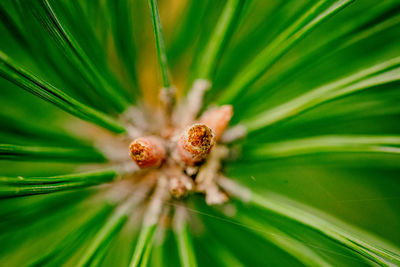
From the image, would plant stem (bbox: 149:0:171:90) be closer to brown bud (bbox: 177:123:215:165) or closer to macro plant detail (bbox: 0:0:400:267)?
macro plant detail (bbox: 0:0:400:267)

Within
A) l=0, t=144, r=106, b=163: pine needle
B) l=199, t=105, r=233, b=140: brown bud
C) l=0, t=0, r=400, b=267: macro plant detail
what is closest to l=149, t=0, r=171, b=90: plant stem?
l=0, t=0, r=400, b=267: macro plant detail

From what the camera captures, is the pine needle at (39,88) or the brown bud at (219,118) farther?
the brown bud at (219,118)

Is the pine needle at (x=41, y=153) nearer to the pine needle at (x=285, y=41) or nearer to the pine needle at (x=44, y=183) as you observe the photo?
the pine needle at (x=44, y=183)

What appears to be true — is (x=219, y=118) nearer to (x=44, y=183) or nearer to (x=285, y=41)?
(x=285, y=41)

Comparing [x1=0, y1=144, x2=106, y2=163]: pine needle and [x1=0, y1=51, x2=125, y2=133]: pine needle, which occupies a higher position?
[x1=0, y1=51, x2=125, y2=133]: pine needle

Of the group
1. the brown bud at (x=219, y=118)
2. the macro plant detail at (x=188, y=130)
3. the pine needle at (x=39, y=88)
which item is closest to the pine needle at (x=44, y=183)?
the macro plant detail at (x=188, y=130)

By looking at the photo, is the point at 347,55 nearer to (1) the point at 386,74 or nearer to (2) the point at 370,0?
(2) the point at 370,0

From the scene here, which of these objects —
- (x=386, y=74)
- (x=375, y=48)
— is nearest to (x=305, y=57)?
(x=386, y=74)

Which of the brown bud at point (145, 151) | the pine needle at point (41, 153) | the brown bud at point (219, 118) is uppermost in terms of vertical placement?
the brown bud at point (219, 118)
